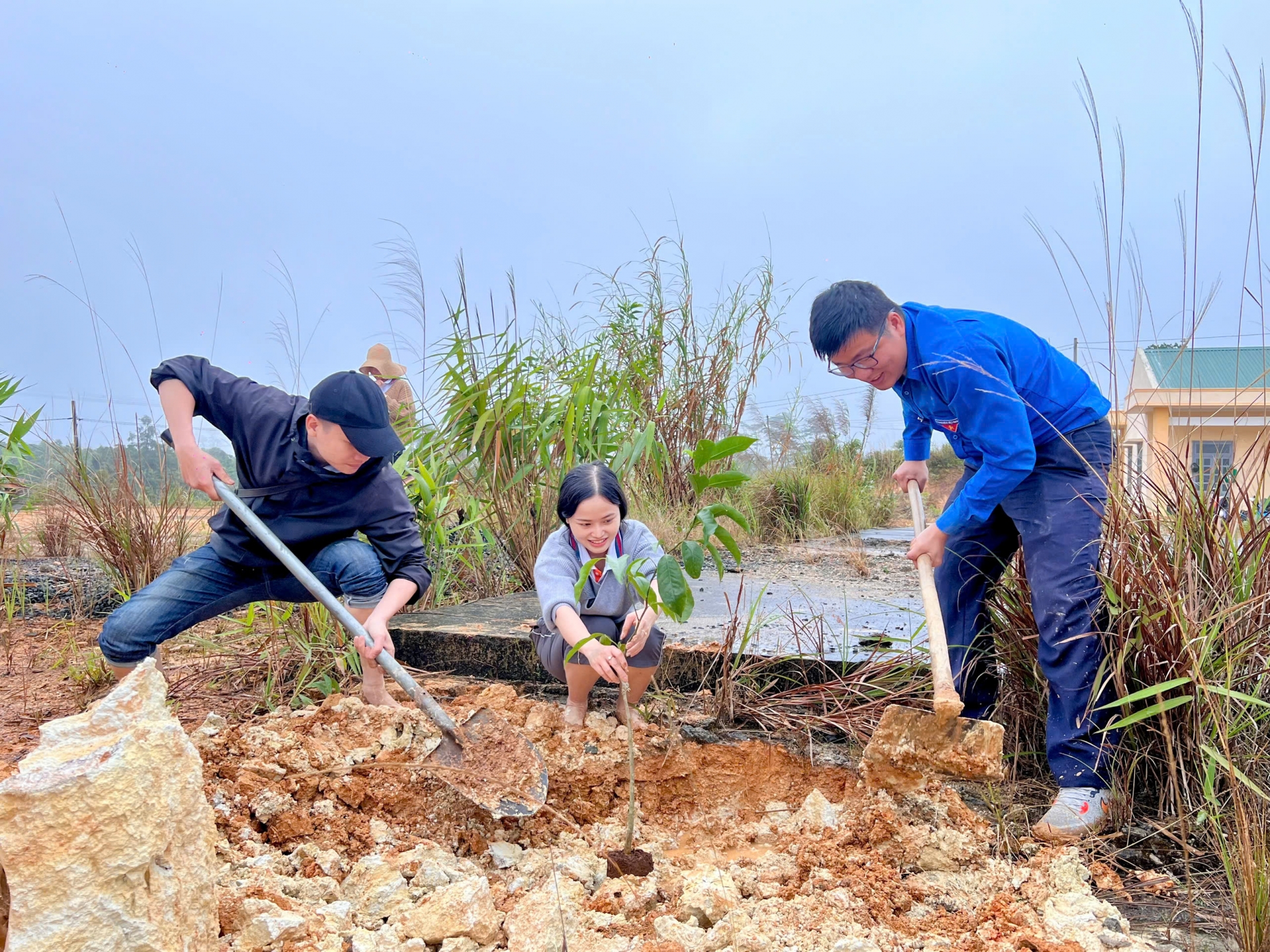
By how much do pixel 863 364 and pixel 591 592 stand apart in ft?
3.38

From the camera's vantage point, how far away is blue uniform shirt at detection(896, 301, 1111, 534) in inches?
76.0

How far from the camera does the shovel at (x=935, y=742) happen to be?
1.80 metres

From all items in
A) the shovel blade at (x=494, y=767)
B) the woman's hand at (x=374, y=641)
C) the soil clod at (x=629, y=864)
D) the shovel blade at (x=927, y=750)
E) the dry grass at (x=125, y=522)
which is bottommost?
the soil clod at (x=629, y=864)

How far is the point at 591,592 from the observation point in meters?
2.53

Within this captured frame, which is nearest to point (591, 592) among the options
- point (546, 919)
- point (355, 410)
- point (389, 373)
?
point (355, 410)

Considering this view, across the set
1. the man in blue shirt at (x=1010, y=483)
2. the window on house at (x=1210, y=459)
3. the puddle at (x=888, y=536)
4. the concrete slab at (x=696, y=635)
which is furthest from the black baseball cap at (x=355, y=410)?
the puddle at (x=888, y=536)

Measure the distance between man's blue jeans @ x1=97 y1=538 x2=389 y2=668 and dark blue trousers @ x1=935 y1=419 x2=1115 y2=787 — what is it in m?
1.75

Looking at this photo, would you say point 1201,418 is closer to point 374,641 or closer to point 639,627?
point 639,627

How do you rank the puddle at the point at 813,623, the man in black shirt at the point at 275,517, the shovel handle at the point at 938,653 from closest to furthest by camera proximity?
1. the shovel handle at the point at 938,653
2. the man in black shirt at the point at 275,517
3. the puddle at the point at 813,623

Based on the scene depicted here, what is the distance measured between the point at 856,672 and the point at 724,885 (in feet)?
3.51

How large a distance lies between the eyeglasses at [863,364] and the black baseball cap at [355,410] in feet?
4.18

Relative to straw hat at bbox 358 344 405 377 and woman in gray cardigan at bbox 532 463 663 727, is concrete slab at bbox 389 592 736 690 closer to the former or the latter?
woman in gray cardigan at bbox 532 463 663 727

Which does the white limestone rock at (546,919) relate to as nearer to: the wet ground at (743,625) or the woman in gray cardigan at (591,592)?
the woman in gray cardigan at (591,592)

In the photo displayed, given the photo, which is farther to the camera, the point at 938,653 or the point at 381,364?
the point at 381,364
